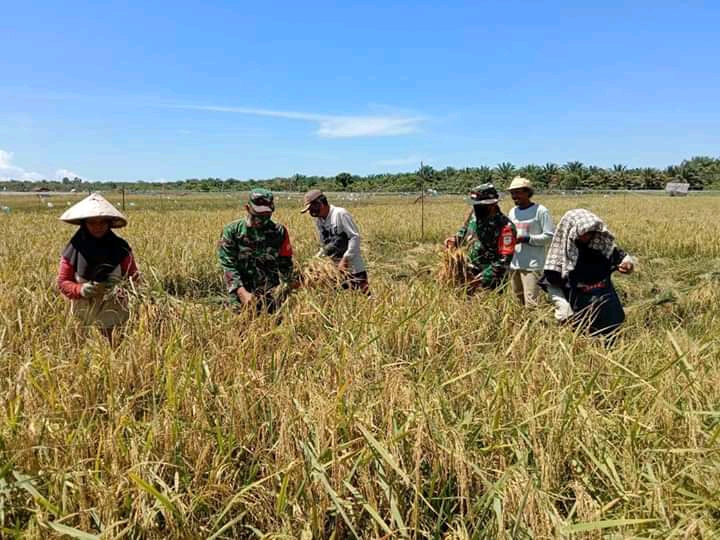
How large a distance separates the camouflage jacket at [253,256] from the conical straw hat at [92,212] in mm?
655

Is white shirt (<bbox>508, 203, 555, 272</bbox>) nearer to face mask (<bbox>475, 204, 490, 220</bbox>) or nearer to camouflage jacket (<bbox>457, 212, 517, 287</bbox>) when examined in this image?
camouflage jacket (<bbox>457, 212, 517, 287</bbox>)

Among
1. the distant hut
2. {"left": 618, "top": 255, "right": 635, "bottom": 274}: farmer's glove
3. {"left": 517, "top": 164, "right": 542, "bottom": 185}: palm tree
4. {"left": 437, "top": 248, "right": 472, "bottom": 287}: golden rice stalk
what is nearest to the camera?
{"left": 618, "top": 255, "right": 635, "bottom": 274}: farmer's glove

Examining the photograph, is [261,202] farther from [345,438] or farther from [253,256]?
[345,438]

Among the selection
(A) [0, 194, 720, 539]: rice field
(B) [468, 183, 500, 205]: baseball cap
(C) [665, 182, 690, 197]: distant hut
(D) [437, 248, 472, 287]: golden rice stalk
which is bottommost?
(A) [0, 194, 720, 539]: rice field

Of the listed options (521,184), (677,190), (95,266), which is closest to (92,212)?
(95,266)

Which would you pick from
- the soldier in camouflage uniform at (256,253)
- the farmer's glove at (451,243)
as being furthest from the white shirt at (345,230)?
the farmer's glove at (451,243)

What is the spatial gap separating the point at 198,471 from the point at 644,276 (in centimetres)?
680

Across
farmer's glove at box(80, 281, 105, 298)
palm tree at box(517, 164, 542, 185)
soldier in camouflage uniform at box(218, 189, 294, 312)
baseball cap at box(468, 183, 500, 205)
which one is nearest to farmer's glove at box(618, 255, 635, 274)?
baseball cap at box(468, 183, 500, 205)

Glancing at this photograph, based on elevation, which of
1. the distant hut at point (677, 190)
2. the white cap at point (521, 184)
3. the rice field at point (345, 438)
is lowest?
the rice field at point (345, 438)

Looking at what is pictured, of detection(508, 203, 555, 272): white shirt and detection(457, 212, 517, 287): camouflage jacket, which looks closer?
detection(457, 212, 517, 287): camouflage jacket

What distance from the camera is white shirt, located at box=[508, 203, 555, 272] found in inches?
156

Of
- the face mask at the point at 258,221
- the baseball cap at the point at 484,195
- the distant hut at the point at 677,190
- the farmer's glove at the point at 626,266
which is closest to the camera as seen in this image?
the farmer's glove at the point at 626,266

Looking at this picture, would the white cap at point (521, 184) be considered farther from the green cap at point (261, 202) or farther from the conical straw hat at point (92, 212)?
the conical straw hat at point (92, 212)

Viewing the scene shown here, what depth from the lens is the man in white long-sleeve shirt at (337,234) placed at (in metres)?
3.65
